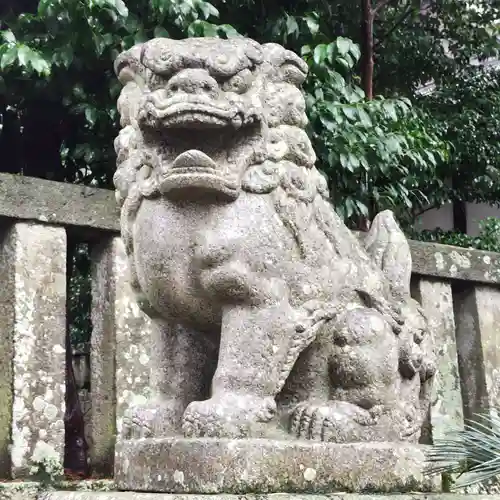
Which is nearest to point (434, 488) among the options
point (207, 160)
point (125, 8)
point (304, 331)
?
point (304, 331)

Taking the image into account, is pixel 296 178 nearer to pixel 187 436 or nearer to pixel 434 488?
pixel 187 436

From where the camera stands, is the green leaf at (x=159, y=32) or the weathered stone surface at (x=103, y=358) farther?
the green leaf at (x=159, y=32)

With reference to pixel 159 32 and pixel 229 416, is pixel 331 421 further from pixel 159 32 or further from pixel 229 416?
pixel 159 32

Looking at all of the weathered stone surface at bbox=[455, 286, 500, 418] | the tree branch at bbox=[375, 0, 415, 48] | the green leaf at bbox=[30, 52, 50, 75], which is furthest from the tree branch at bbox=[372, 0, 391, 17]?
the green leaf at bbox=[30, 52, 50, 75]

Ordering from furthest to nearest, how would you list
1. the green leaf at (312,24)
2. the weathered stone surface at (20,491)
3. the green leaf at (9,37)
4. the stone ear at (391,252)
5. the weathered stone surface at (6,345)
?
the green leaf at (312,24) < the green leaf at (9,37) < the weathered stone surface at (6,345) < the weathered stone surface at (20,491) < the stone ear at (391,252)

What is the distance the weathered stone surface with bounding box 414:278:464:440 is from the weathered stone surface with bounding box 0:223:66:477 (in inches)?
68.3

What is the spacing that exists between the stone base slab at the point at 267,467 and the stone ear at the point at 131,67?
991 millimetres

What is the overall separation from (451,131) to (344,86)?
2.23 meters

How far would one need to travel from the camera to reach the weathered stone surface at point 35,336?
2.96m

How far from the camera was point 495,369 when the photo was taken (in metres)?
4.07

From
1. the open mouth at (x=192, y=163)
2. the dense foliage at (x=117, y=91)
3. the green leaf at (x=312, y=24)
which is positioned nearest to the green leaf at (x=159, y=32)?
the dense foliage at (x=117, y=91)

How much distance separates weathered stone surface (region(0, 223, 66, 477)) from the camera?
9.73 feet

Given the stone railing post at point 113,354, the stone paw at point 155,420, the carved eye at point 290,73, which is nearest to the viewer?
the stone paw at point 155,420

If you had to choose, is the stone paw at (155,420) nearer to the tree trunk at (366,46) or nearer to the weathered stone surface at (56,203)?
the weathered stone surface at (56,203)
